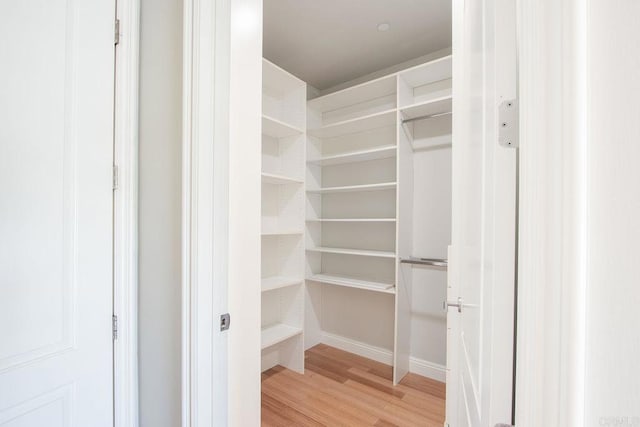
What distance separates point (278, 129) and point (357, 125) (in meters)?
0.76

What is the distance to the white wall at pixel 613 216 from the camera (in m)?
0.28

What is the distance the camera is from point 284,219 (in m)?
2.60

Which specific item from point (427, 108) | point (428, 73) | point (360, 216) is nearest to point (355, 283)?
point (360, 216)

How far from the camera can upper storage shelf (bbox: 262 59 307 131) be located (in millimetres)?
2400

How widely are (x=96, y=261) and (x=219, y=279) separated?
0.46 m

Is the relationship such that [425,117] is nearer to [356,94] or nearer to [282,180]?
[356,94]

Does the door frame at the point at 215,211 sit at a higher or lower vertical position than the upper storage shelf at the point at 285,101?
lower

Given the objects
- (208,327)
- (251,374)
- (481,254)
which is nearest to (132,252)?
(208,327)

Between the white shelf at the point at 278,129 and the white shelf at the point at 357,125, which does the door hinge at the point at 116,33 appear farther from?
the white shelf at the point at 357,125

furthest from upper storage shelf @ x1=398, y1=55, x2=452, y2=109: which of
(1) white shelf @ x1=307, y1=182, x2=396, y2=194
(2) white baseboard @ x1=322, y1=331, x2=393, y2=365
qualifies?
(2) white baseboard @ x1=322, y1=331, x2=393, y2=365

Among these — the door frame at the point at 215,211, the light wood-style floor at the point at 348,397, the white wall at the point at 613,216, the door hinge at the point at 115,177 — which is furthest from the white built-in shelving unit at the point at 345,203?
the white wall at the point at 613,216

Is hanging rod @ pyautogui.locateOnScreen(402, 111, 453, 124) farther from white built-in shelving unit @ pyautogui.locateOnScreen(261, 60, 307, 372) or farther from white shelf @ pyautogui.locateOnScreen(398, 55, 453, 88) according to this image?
white built-in shelving unit @ pyautogui.locateOnScreen(261, 60, 307, 372)

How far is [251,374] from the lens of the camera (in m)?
1.14

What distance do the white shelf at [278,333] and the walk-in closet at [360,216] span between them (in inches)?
0.7
